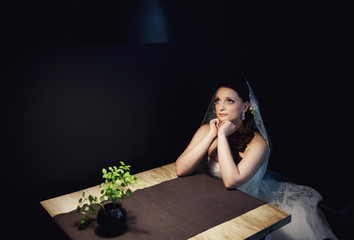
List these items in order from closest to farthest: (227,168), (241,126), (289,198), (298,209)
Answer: (227,168) → (298,209) → (289,198) → (241,126)

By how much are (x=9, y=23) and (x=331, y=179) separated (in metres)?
2.62

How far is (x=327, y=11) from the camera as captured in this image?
10.5 ft

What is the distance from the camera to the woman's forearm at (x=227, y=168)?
6.93 feet

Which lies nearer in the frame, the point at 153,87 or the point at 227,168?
the point at 227,168

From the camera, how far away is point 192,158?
233 centimetres

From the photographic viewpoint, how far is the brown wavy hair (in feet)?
8.18

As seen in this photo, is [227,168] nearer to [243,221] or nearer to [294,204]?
[243,221]

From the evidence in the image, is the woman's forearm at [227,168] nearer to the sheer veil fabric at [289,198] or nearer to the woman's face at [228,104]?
the woman's face at [228,104]

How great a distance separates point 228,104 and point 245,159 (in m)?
0.44

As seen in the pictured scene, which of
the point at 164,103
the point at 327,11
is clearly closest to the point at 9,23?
the point at 164,103

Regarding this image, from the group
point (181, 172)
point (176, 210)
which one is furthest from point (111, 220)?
point (181, 172)

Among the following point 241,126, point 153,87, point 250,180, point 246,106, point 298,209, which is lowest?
point 298,209

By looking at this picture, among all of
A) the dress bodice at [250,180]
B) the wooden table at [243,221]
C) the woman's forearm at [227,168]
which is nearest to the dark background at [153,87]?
the wooden table at [243,221]

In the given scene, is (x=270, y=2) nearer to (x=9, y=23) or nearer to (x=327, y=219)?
(x=327, y=219)
